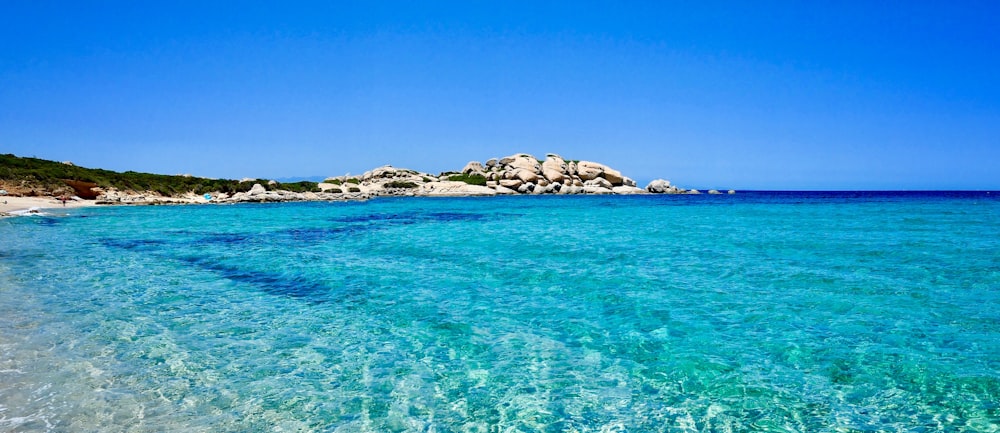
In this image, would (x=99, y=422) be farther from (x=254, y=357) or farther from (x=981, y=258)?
(x=981, y=258)

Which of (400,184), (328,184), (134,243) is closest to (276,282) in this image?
(134,243)

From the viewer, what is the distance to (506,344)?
9117 mm

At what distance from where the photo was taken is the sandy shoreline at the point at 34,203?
159 ft

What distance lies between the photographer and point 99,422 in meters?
5.96

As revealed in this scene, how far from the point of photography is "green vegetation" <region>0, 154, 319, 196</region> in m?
67.0

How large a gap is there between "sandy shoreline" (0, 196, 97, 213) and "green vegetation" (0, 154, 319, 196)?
7.28 m

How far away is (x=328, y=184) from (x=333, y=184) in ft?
11.9

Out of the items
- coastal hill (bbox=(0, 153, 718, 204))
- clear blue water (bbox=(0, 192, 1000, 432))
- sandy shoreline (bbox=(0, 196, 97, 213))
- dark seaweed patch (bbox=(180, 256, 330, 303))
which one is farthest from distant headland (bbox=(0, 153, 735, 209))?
clear blue water (bbox=(0, 192, 1000, 432))

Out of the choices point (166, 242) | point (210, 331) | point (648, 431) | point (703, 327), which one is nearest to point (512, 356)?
point (648, 431)

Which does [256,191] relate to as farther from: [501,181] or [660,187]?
[660,187]

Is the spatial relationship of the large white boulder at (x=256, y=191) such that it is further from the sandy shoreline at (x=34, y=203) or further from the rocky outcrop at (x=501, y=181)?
the sandy shoreline at (x=34, y=203)

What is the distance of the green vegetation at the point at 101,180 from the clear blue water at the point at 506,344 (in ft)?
207

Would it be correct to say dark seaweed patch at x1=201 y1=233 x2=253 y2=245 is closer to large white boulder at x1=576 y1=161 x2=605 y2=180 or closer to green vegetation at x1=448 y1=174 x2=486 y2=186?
green vegetation at x1=448 y1=174 x2=486 y2=186

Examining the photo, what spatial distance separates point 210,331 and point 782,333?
10620 mm
